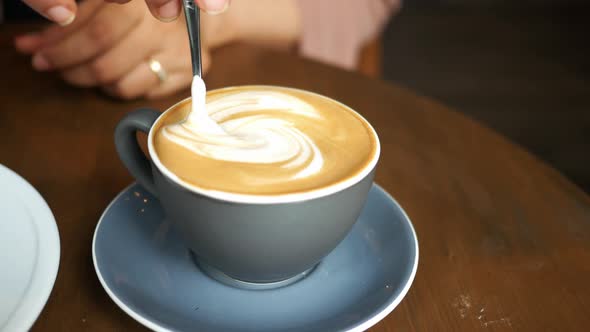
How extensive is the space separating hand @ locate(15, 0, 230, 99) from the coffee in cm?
30

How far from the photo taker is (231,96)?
537 mm

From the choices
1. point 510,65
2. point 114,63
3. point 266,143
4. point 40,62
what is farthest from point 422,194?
point 510,65

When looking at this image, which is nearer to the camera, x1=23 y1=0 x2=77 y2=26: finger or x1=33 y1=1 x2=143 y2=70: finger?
x1=23 y1=0 x2=77 y2=26: finger

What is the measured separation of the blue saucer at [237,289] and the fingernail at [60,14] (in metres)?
0.19

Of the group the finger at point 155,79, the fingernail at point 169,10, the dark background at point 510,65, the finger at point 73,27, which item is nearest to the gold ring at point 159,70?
the finger at point 155,79

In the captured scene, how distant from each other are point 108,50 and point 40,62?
10 cm

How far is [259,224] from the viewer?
0.40m

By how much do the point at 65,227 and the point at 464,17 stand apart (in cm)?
349

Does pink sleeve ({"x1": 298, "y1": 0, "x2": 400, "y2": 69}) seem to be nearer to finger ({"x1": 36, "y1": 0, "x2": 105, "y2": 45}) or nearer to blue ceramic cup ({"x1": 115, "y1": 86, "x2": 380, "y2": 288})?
finger ({"x1": 36, "y1": 0, "x2": 105, "y2": 45})

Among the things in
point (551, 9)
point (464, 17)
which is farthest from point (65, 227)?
point (551, 9)

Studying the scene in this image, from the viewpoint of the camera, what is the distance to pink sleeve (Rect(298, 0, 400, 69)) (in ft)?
4.59

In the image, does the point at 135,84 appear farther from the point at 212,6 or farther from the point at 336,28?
the point at 336,28

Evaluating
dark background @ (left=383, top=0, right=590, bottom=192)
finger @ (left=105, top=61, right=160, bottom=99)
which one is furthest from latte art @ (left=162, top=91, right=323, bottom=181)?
dark background @ (left=383, top=0, right=590, bottom=192)

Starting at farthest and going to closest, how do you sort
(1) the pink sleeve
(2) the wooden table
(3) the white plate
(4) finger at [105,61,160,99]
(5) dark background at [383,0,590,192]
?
(5) dark background at [383,0,590,192] → (1) the pink sleeve → (4) finger at [105,61,160,99] → (2) the wooden table → (3) the white plate
